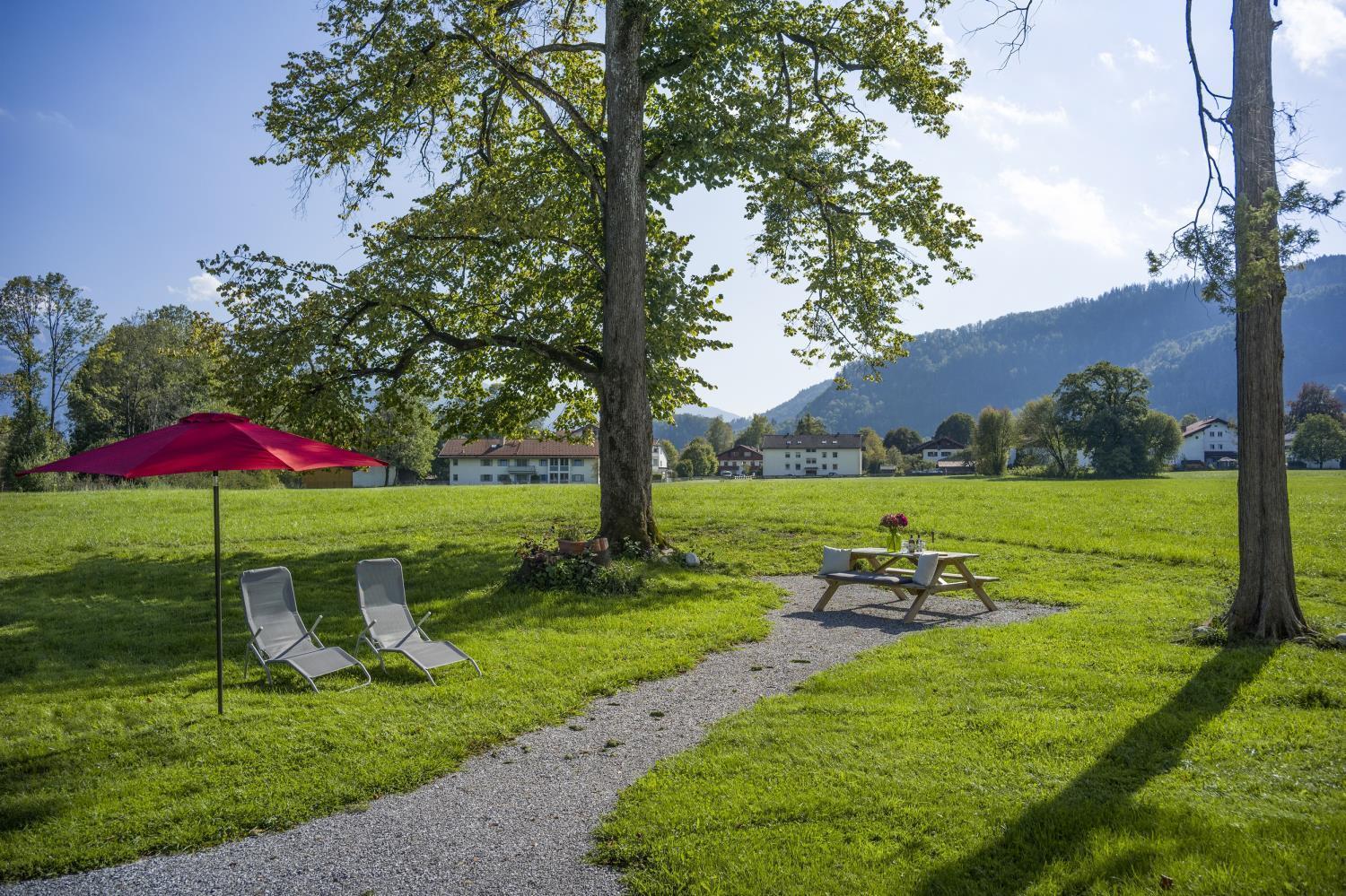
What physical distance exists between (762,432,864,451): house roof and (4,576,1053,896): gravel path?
388 feet

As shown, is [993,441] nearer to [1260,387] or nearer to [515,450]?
[515,450]

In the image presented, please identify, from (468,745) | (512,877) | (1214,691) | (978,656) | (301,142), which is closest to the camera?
(512,877)

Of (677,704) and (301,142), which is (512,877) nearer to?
(677,704)

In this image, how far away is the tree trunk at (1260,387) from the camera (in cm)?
977

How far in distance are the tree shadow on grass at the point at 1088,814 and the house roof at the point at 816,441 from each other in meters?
118

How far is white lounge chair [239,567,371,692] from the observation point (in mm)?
8789

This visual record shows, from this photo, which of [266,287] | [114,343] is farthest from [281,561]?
[114,343]

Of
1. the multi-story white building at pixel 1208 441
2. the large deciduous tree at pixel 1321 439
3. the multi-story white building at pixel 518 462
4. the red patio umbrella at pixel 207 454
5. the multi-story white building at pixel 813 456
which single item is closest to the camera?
the red patio umbrella at pixel 207 454

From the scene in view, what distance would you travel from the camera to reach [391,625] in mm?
10047

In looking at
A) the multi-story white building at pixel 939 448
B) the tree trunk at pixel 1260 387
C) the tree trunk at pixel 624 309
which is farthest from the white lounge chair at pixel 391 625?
the multi-story white building at pixel 939 448

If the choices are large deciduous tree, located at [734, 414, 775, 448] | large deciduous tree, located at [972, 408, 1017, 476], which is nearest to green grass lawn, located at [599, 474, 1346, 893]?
large deciduous tree, located at [972, 408, 1017, 476]

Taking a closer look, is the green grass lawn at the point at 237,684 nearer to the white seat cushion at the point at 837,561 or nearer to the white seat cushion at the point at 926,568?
Answer: the white seat cushion at the point at 837,561

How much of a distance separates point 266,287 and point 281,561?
6084 millimetres

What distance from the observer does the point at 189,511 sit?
27.6 metres
